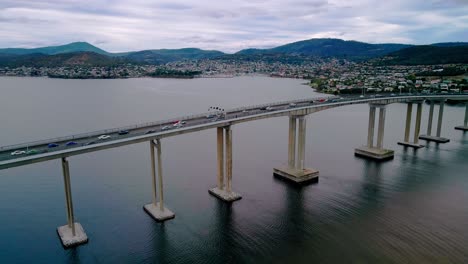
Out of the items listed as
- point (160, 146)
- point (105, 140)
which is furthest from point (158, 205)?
point (105, 140)

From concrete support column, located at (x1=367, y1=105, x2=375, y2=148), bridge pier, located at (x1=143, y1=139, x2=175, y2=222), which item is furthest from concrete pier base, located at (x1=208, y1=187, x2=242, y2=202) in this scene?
concrete support column, located at (x1=367, y1=105, x2=375, y2=148)

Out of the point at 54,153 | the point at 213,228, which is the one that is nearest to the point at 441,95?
the point at 213,228

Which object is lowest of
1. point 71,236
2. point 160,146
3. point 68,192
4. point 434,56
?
point 71,236

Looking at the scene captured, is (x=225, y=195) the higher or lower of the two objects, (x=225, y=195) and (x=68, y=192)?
the lower

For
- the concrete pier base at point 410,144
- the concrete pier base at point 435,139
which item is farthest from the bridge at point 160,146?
the concrete pier base at point 435,139

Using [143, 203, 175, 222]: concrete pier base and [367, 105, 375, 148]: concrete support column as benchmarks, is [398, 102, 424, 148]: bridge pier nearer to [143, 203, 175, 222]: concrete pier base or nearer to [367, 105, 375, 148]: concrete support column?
[367, 105, 375, 148]: concrete support column

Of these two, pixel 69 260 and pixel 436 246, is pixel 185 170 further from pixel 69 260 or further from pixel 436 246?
pixel 436 246

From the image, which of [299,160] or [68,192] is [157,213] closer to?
[68,192]

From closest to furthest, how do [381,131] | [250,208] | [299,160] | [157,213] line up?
[157,213] → [250,208] → [299,160] → [381,131]
